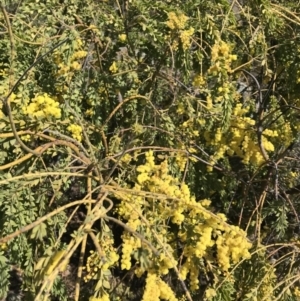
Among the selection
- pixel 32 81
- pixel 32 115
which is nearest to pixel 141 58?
pixel 32 81

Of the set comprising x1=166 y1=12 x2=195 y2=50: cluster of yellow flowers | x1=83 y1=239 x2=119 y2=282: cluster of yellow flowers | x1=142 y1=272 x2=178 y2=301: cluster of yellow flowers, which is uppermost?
x1=166 y1=12 x2=195 y2=50: cluster of yellow flowers

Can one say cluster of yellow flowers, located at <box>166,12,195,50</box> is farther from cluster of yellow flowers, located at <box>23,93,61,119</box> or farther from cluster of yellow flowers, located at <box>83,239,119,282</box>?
cluster of yellow flowers, located at <box>83,239,119,282</box>

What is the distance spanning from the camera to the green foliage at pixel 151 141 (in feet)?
6.83

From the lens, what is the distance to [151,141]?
8.80 ft

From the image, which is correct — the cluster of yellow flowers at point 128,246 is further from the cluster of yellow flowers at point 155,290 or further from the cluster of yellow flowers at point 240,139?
the cluster of yellow flowers at point 240,139

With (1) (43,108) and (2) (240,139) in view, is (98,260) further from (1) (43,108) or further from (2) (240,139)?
(2) (240,139)

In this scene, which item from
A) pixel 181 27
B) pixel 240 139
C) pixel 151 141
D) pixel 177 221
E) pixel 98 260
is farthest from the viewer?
pixel 240 139

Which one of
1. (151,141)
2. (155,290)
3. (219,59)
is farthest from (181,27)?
(155,290)

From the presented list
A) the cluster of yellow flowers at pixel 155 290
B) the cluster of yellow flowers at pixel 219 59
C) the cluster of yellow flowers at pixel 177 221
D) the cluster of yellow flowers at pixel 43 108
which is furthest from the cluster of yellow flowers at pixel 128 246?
the cluster of yellow flowers at pixel 219 59

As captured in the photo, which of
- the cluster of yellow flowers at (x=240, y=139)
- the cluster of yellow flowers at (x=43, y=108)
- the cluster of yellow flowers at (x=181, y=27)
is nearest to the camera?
the cluster of yellow flowers at (x=43, y=108)

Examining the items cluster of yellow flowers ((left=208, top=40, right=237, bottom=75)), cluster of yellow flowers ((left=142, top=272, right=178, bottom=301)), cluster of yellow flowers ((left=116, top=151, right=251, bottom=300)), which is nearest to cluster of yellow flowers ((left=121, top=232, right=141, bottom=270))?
cluster of yellow flowers ((left=116, top=151, right=251, bottom=300))

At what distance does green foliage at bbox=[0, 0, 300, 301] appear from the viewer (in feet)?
6.83

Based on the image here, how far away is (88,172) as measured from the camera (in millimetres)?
2074

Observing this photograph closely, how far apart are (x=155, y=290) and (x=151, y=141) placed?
2.62ft
